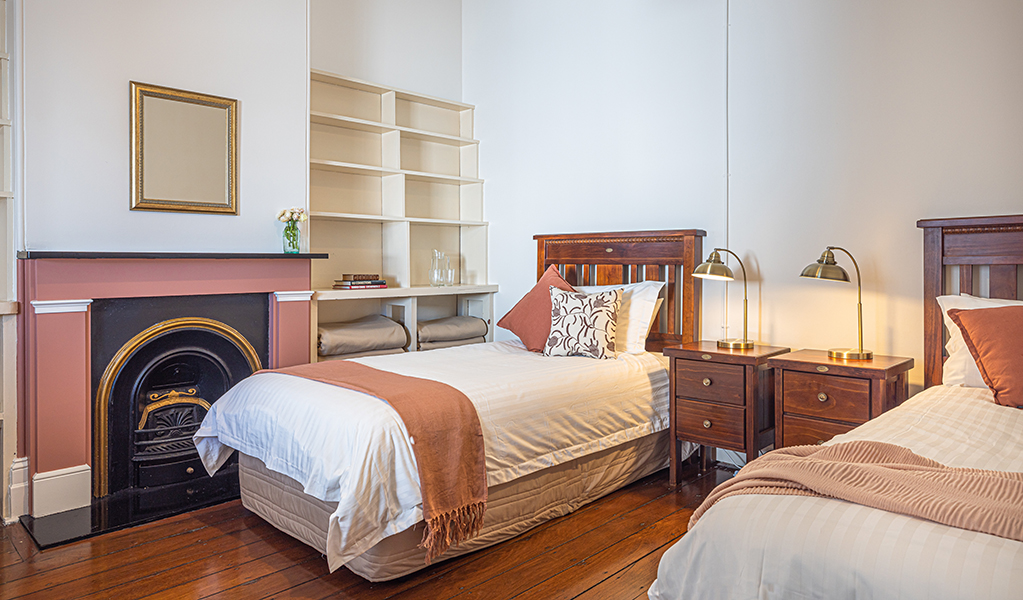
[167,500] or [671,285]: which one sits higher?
[671,285]

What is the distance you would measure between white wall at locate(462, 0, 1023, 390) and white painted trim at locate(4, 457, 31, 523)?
9.36ft

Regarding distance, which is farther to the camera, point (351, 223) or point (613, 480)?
point (351, 223)

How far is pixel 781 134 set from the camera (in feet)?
10.9

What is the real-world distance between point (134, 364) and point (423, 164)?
2352mm

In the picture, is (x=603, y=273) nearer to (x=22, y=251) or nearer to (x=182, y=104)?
(x=182, y=104)

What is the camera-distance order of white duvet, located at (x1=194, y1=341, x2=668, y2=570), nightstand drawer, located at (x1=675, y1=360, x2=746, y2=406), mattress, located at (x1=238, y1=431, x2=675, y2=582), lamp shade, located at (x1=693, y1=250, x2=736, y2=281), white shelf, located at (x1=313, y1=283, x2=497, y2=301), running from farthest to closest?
white shelf, located at (x1=313, y1=283, x2=497, y2=301) < lamp shade, located at (x1=693, y1=250, x2=736, y2=281) < nightstand drawer, located at (x1=675, y1=360, x2=746, y2=406) < mattress, located at (x1=238, y1=431, x2=675, y2=582) < white duvet, located at (x1=194, y1=341, x2=668, y2=570)

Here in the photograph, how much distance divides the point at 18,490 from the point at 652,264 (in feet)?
10.5

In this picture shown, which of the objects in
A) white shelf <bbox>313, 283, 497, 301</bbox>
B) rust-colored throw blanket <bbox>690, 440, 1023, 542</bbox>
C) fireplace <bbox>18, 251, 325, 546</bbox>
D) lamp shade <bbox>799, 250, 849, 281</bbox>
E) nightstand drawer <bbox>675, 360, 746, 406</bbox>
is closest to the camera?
rust-colored throw blanket <bbox>690, 440, 1023, 542</bbox>

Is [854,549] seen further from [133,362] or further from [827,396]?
[133,362]

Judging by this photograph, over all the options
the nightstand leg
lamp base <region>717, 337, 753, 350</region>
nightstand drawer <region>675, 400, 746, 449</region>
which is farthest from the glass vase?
the nightstand leg

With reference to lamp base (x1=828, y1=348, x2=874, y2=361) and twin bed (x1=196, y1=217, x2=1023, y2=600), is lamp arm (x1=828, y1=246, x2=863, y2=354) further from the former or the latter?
twin bed (x1=196, y1=217, x2=1023, y2=600)

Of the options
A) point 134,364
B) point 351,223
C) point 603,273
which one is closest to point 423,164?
point 351,223

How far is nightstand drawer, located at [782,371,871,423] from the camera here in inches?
104

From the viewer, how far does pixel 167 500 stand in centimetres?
305
